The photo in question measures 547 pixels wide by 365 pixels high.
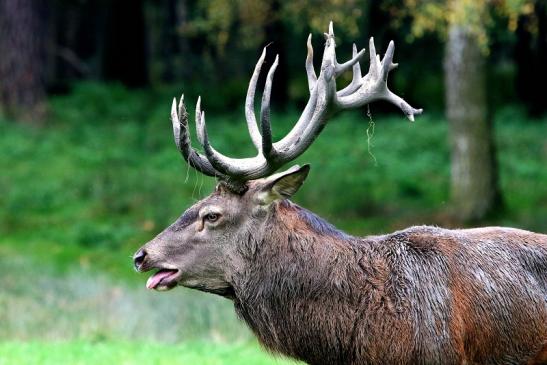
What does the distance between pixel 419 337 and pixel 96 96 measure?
21.1 meters

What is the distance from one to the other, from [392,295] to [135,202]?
1274cm

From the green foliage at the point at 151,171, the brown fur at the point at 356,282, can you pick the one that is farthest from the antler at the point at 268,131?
the green foliage at the point at 151,171

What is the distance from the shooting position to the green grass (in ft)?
34.8

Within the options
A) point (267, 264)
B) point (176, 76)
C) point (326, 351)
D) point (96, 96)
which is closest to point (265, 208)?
point (267, 264)

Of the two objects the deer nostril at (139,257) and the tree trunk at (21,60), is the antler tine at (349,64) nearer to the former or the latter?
the deer nostril at (139,257)

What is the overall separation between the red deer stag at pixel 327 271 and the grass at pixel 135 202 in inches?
134

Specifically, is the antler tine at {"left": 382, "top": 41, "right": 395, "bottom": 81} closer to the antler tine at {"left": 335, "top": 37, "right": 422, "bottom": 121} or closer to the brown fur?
the antler tine at {"left": 335, "top": 37, "right": 422, "bottom": 121}

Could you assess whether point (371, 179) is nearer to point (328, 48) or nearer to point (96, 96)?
point (96, 96)

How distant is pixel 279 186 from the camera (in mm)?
7602

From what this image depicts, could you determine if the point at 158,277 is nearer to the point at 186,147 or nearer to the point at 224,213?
the point at 224,213

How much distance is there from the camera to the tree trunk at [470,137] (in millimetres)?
17859

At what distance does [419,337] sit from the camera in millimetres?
7191

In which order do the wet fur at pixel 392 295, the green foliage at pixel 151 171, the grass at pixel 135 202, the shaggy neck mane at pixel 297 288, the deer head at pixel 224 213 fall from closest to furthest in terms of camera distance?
the wet fur at pixel 392 295 → the shaggy neck mane at pixel 297 288 → the deer head at pixel 224 213 → the grass at pixel 135 202 → the green foliage at pixel 151 171

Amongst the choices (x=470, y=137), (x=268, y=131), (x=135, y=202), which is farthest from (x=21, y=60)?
(x=268, y=131)
